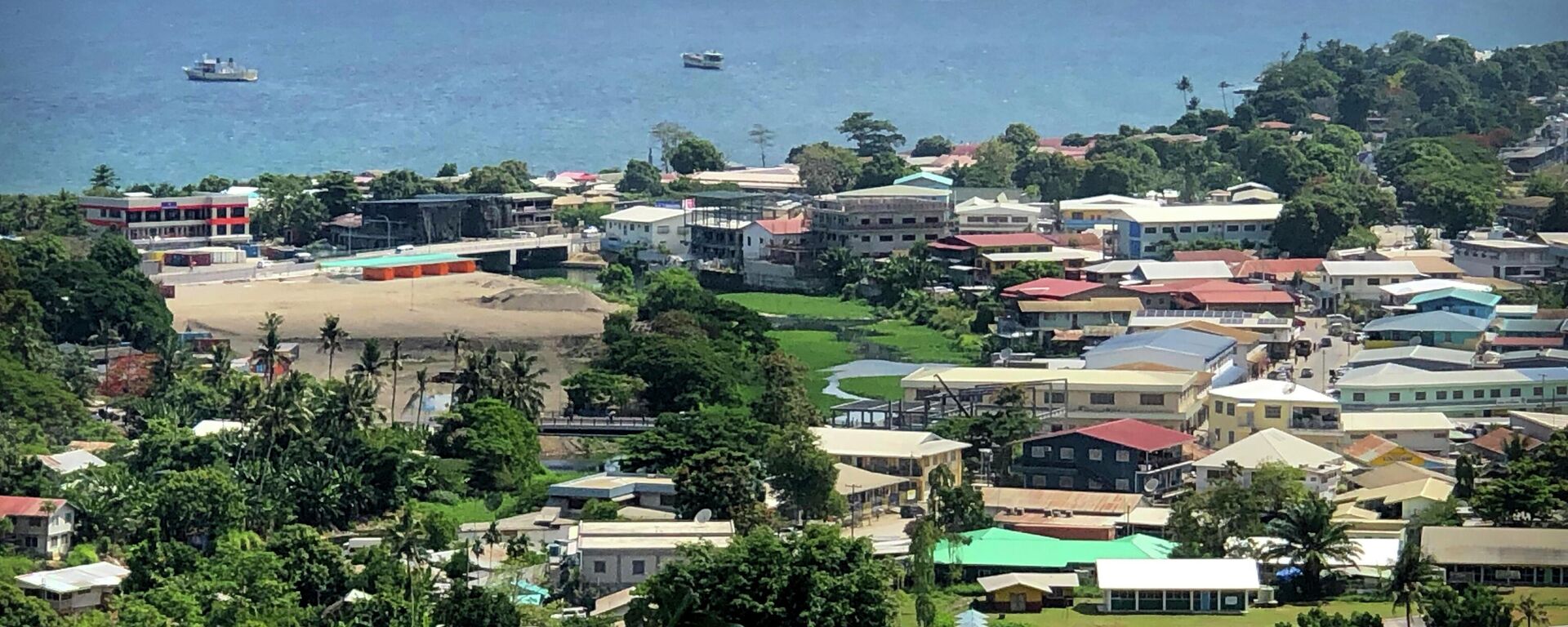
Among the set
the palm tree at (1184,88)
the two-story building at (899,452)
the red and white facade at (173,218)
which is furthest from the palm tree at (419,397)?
the palm tree at (1184,88)

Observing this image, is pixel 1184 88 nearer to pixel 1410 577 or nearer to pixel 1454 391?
pixel 1454 391

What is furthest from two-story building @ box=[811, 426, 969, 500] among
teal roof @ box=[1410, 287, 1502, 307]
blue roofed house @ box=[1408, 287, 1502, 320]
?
teal roof @ box=[1410, 287, 1502, 307]

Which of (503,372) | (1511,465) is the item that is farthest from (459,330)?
(1511,465)

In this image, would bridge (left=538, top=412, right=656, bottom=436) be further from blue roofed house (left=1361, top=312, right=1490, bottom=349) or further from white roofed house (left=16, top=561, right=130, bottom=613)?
blue roofed house (left=1361, top=312, right=1490, bottom=349)

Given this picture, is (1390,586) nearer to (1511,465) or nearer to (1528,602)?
(1528,602)

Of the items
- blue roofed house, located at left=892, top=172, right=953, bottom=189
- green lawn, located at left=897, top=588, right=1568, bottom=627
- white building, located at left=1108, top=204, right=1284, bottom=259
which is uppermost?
blue roofed house, located at left=892, top=172, right=953, bottom=189

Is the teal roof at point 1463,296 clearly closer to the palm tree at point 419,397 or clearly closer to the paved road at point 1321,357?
the paved road at point 1321,357
